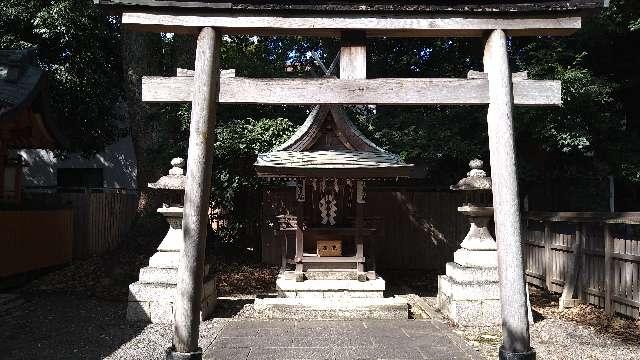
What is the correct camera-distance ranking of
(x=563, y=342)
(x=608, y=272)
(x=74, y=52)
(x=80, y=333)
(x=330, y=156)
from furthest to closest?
(x=74, y=52) → (x=330, y=156) → (x=608, y=272) → (x=80, y=333) → (x=563, y=342)

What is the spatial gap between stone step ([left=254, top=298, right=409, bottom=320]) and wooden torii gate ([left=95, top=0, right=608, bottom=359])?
4.31 meters

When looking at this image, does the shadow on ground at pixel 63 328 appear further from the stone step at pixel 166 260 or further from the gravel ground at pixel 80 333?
the stone step at pixel 166 260

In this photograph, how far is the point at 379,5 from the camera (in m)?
4.93

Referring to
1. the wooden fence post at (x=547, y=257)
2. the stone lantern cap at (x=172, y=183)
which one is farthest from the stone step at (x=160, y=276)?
the wooden fence post at (x=547, y=257)

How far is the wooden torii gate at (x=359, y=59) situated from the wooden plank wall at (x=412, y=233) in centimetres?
893

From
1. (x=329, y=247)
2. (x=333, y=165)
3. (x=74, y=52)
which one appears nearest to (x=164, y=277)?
(x=329, y=247)

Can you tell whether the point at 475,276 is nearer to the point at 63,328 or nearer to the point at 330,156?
the point at 330,156

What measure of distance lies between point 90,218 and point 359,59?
11.1 meters

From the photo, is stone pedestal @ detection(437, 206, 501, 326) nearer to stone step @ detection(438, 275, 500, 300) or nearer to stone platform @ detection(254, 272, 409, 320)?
stone step @ detection(438, 275, 500, 300)

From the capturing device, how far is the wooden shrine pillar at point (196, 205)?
4469 mm

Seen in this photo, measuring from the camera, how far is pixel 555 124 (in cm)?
1186

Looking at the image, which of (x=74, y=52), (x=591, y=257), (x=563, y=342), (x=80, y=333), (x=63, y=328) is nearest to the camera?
(x=563, y=342)

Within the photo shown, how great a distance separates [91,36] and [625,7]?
580 inches

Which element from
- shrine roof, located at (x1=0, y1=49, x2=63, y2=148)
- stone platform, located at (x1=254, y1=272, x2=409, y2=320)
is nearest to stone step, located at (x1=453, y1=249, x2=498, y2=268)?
stone platform, located at (x1=254, y1=272, x2=409, y2=320)
